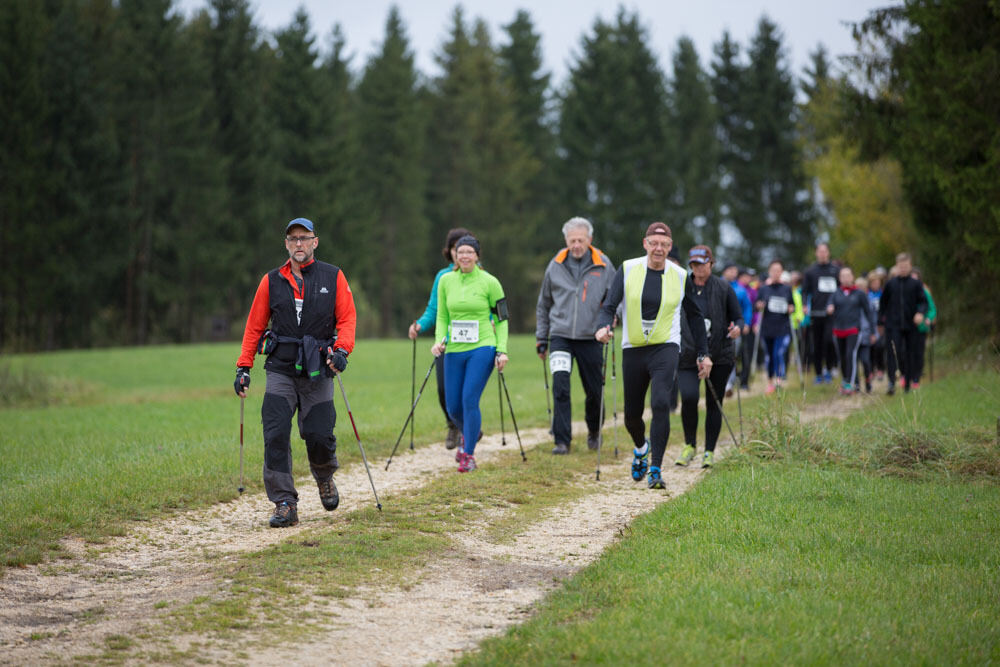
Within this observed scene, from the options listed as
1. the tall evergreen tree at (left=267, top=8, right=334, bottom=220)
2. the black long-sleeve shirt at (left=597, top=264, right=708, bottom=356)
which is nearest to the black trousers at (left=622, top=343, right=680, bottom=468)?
the black long-sleeve shirt at (left=597, top=264, right=708, bottom=356)

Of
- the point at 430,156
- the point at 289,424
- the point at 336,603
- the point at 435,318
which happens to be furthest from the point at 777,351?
the point at 430,156

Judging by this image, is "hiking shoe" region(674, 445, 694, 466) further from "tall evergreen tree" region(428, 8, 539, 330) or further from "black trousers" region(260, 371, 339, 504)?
"tall evergreen tree" region(428, 8, 539, 330)

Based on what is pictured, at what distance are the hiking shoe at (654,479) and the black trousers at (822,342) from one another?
408 inches

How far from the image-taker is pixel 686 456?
1108 cm

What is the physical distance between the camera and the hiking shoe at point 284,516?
26.3ft

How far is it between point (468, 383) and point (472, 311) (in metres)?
0.78

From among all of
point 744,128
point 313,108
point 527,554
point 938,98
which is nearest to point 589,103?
point 744,128

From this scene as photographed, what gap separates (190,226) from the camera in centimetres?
4797

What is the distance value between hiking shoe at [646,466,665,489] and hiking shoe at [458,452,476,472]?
190 cm

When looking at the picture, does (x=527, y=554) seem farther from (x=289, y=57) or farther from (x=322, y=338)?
(x=289, y=57)

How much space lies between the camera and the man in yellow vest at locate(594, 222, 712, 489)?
31.2ft

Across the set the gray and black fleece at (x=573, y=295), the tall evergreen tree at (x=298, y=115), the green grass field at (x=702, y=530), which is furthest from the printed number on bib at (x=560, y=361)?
the tall evergreen tree at (x=298, y=115)

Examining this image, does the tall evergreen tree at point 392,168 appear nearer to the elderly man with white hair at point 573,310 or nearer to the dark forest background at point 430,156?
the dark forest background at point 430,156

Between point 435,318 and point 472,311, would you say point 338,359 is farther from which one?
point 435,318
